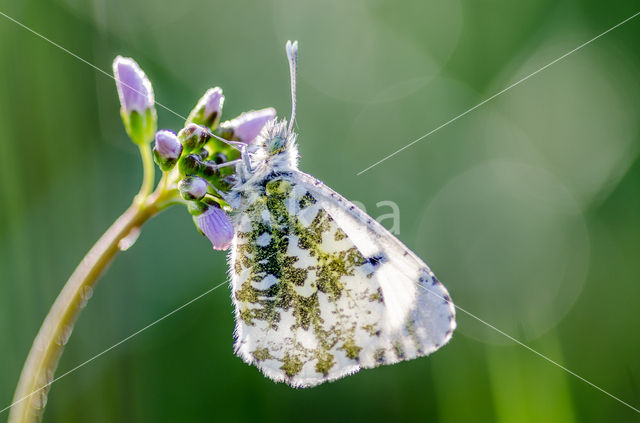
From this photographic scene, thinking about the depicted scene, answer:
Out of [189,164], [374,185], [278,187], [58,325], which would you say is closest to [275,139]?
[278,187]

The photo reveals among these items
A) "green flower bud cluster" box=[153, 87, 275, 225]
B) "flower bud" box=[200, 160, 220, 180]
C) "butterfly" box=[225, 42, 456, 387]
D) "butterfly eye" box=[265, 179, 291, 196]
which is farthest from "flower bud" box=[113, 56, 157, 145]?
"butterfly eye" box=[265, 179, 291, 196]

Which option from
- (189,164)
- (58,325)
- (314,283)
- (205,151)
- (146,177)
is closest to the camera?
(58,325)

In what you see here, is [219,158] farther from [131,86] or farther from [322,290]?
[322,290]

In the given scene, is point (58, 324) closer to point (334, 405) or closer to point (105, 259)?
point (105, 259)

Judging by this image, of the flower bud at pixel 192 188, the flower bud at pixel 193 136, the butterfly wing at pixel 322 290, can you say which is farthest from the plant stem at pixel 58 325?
the butterfly wing at pixel 322 290

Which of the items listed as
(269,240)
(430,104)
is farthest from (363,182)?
(269,240)

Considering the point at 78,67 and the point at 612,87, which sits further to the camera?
the point at 612,87

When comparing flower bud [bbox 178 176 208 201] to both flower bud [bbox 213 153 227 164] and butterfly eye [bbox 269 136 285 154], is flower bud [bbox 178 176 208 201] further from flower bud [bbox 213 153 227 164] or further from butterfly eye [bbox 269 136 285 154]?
butterfly eye [bbox 269 136 285 154]
